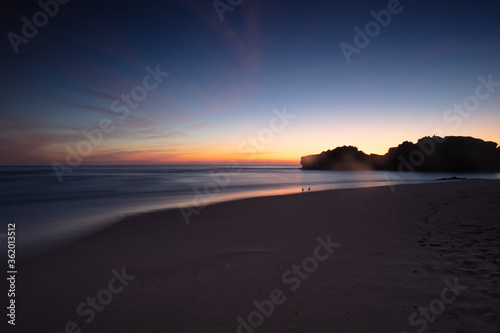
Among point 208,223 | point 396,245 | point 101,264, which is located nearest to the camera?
point 101,264

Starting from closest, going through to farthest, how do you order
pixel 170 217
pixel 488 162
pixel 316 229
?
pixel 316 229 → pixel 170 217 → pixel 488 162

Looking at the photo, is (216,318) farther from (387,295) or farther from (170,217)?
(170,217)

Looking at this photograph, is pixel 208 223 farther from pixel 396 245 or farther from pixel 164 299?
pixel 396 245

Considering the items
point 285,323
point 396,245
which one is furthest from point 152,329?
point 396,245

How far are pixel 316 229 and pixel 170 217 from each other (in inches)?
229

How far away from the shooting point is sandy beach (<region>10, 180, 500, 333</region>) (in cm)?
281

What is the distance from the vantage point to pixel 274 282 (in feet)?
12.2

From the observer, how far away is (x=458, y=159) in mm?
67125

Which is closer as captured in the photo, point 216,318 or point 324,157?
point 216,318

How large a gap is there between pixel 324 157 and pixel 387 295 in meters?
119

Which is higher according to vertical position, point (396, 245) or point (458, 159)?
point (458, 159)

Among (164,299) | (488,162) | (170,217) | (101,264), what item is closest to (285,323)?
(164,299)

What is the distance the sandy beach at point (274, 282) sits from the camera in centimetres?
281

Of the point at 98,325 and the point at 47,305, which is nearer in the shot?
the point at 98,325
